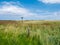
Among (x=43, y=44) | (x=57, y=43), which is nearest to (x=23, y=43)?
(x=43, y=44)

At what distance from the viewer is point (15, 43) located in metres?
10.6

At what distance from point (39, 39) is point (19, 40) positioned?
1255mm

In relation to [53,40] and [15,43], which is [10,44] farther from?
[53,40]

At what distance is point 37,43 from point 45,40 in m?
1.00

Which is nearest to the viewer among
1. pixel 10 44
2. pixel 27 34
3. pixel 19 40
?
pixel 10 44

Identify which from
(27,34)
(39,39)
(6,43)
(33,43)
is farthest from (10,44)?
(27,34)

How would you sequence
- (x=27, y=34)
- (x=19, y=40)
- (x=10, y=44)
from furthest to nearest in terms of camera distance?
(x=27, y=34), (x=19, y=40), (x=10, y=44)

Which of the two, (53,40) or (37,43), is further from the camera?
(53,40)

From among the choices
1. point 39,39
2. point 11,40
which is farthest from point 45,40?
point 11,40

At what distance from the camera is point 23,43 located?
420 inches

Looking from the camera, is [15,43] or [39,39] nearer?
[15,43]

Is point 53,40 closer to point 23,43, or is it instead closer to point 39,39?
point 39,39

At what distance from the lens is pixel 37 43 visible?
11.0 metres

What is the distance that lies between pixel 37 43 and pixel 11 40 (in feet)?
4.51
